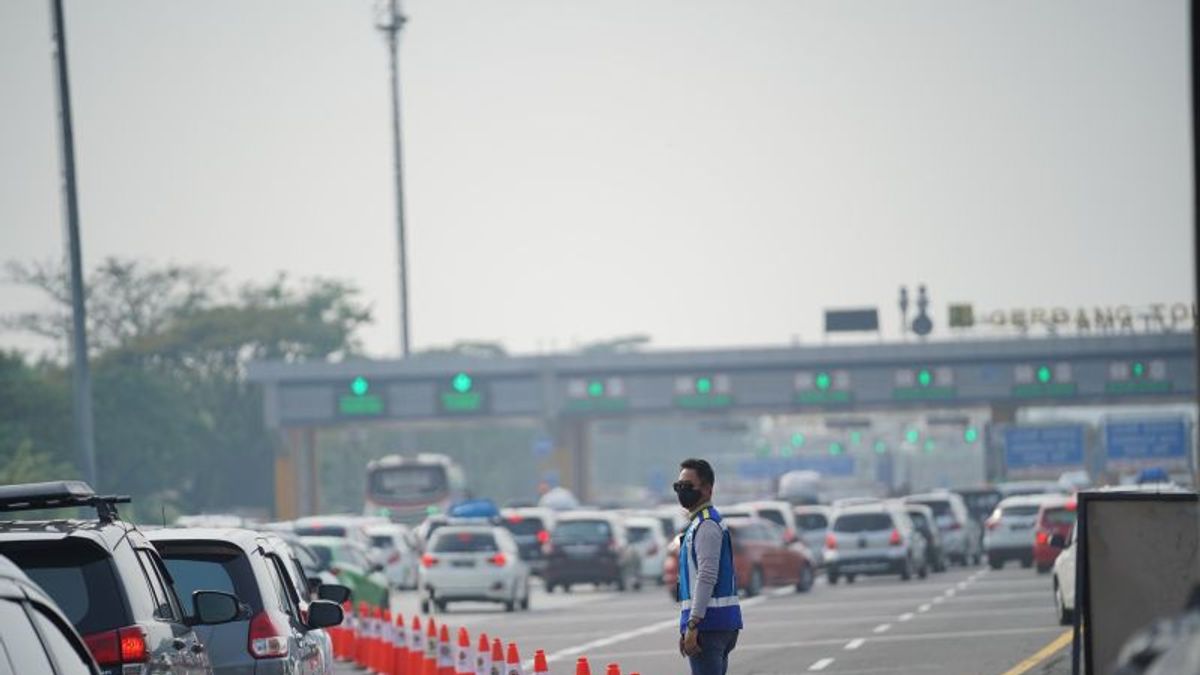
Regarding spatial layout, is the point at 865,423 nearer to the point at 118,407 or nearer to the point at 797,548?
the point at 118,407

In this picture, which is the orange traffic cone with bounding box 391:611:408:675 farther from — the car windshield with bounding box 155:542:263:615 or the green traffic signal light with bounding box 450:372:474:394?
the green traffic signal light with bounding box 450:372:474:394

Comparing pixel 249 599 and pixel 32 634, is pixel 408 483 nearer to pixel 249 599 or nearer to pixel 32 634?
pixel 249 599

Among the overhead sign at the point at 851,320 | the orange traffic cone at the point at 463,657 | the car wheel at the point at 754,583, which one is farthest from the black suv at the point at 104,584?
the overhead sign at the point at 851,320

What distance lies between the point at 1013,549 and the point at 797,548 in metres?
9.19

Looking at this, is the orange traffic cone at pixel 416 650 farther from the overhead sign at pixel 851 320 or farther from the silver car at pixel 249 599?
the overhead sign at pixel 851 320

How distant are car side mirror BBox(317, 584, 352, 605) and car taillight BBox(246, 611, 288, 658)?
1767 millimetres

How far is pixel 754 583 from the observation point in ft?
152

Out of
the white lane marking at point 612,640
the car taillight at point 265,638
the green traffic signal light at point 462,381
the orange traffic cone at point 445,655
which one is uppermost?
the green traffic signal light at point 462,381

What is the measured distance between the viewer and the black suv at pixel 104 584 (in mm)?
10078

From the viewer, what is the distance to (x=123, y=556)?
10.5 m

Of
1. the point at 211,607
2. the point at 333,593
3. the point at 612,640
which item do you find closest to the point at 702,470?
the point at 211,607

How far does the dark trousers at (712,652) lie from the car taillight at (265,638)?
215 centimetres

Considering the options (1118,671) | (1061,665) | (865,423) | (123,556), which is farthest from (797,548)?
(865,423)

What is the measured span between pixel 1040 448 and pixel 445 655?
82.6 metres
